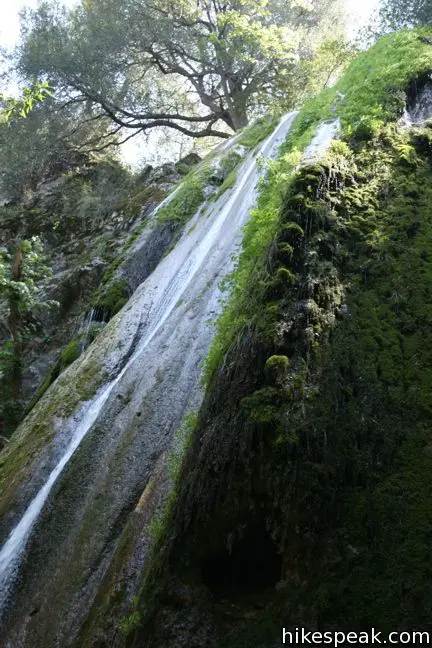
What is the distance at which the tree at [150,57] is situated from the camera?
62.2ft

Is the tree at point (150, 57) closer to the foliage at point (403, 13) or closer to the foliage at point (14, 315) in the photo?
the foliage at point (403, 13)

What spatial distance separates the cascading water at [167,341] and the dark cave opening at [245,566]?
1790 mm

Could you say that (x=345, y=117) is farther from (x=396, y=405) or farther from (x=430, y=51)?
(x=396, y=405)

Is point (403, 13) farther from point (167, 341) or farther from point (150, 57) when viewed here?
point (167, 341)

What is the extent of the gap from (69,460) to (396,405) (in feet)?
12.7

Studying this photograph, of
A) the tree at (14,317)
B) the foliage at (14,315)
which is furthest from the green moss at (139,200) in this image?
the foliage at (14,315)

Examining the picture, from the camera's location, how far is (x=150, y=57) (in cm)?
1997

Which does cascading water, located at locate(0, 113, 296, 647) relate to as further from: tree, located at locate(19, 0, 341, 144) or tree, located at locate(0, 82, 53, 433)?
tree, located at locate(19, 0, 341, 144)

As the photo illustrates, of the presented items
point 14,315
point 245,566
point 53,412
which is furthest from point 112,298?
point 245,566

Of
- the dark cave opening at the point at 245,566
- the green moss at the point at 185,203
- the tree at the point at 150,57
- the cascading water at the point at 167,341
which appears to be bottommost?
the dark cave opening at the point at 245,566

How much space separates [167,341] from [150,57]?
54.3 ft

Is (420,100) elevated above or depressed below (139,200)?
below

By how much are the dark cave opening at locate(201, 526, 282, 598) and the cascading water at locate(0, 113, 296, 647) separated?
70.5 inches

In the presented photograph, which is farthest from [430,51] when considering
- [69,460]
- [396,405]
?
[69,460]
